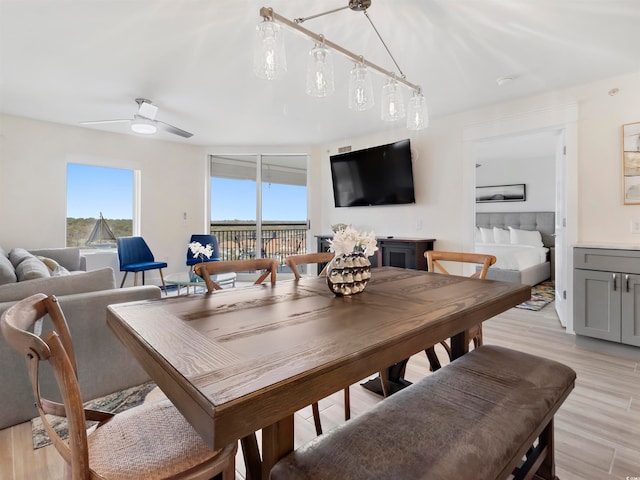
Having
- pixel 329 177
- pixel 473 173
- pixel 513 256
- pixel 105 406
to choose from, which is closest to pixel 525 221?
pixel 513 256

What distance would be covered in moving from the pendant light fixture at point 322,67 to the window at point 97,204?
15.1 ft

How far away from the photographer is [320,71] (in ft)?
5.40

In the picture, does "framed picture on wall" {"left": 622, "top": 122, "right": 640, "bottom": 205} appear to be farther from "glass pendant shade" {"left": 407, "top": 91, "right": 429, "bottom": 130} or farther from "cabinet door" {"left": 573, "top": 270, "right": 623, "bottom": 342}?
"glass pendant shade" {"left": 407, "top": 91, "right": 429, "bottom": 130}

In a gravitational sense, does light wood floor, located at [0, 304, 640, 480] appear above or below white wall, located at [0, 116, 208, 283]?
below

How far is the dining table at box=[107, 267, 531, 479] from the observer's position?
633mm

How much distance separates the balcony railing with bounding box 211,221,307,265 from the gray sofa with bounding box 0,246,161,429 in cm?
374

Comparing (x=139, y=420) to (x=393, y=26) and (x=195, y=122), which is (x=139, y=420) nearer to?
(x=393, y=26)

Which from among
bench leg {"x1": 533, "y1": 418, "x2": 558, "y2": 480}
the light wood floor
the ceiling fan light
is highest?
the ceiling fan light

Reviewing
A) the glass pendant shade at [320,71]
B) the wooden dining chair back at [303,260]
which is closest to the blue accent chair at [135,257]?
the wooden dining chair back at [303,260]

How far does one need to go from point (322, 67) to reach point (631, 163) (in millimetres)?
3054

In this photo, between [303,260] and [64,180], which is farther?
[64,180]

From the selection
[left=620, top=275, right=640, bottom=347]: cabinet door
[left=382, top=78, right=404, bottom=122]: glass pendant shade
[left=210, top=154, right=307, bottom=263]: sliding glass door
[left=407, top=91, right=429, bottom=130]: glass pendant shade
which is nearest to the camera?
[left=382, top=78, right=404, bottom=122]: glass pendant shade

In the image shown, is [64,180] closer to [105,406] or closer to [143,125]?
[143,125]

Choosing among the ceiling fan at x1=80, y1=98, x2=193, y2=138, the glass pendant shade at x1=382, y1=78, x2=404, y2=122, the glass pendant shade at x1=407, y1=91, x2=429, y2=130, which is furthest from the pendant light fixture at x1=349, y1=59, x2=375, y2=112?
the ceiling fan at x1=80, y1=98, x2=193, y2=138
